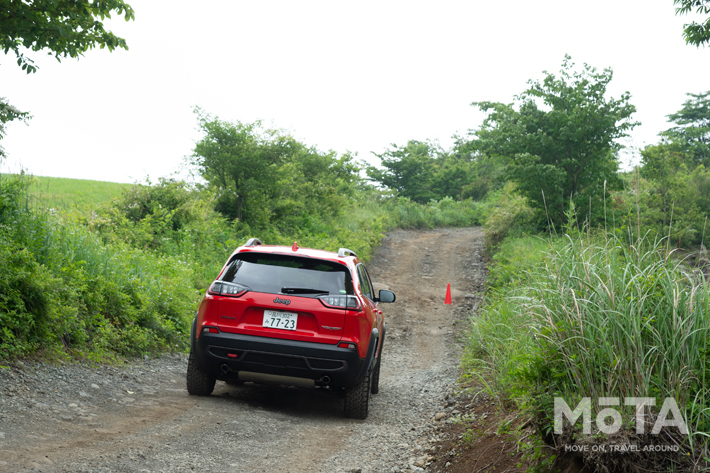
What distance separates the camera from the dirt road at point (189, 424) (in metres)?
4.07

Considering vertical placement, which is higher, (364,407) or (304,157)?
(304,157)

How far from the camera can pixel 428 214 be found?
126 ft

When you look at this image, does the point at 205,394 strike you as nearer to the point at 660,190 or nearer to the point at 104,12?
the point at 104,12

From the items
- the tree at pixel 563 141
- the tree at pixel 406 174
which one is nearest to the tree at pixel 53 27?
the tree at pixel 563 141

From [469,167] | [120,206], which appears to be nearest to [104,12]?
[120,206]

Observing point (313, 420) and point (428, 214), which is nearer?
point (313, 420)

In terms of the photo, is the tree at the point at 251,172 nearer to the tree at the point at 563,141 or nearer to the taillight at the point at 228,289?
the tree at the point at 563,141

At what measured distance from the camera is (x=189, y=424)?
5102 mm

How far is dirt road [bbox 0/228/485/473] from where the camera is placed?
4.07 metres

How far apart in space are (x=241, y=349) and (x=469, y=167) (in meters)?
56.0

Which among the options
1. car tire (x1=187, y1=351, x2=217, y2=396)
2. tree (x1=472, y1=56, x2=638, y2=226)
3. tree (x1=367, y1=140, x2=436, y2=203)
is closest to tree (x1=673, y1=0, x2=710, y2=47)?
tree (x1=472, y1=56, x2=638, y2=226)

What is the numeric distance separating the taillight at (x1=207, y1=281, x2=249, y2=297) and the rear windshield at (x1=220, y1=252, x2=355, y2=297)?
0.07 meters

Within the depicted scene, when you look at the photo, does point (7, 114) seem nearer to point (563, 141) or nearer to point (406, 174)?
point (563, 141)

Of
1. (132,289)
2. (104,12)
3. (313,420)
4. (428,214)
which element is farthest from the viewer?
(428,214)
